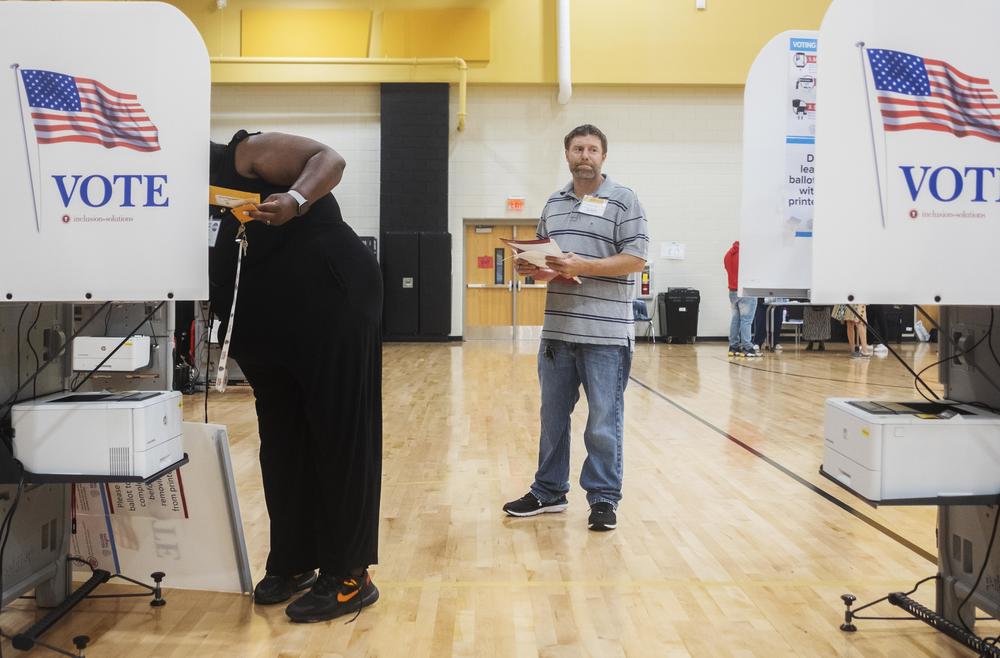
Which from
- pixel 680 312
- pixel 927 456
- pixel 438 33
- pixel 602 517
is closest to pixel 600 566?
pixel 602 517

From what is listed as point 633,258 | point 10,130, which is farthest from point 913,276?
point 10,130

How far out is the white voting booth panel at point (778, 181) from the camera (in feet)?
6.61

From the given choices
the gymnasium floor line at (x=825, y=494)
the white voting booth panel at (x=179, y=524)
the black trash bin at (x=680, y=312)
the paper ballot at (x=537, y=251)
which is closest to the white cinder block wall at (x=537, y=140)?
the black trash bin at (x=680, y=312)

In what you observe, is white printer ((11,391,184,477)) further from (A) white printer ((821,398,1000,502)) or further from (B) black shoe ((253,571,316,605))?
(A) white printer ((821,398,1000,502))

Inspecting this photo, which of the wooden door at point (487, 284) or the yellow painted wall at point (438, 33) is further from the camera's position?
the wooden door at point (487, 284)

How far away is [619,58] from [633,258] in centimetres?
968

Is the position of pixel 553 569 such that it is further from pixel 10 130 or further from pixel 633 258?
pixel 10 130

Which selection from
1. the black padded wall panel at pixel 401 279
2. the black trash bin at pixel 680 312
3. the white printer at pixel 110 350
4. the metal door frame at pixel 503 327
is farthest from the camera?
the metal door frame at pixel 503 327

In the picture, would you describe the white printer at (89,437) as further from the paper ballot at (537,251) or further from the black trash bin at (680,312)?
the black trash bin at (680,312)

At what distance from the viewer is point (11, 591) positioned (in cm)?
179

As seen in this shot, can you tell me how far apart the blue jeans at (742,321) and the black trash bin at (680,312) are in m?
2.01

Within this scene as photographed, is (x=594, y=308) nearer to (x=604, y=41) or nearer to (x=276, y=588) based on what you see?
(x=276, y=588)

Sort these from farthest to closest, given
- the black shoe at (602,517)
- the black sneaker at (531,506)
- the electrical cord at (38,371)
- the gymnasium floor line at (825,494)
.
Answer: the black sneaker at (531,506) < the black shoe at (602,517) < the gymnasium floor line at (825,494) < the electrical cord at (38,371)

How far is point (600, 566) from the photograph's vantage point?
7.80 feet
